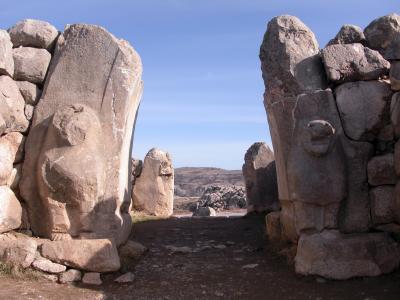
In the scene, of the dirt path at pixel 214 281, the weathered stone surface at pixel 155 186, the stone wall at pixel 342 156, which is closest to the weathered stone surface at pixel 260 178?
the weathered stone surface at pixel 155 186

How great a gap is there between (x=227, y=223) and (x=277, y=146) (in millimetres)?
3623

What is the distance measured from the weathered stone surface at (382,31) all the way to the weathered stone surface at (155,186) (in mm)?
6699

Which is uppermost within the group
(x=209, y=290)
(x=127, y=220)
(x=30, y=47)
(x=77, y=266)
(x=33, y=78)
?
(x=30, y=47)

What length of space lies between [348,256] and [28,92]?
432 cm

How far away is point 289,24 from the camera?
23.7 ft

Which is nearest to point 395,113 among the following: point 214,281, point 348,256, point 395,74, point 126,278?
point 395,74

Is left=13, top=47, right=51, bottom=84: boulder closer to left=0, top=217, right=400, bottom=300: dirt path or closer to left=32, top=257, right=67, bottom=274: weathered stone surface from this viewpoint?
left=32, top=257, right=67, bottom=274: weathered stone surface

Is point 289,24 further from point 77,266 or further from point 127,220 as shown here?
point 77,266

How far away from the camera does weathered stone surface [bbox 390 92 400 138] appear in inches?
222

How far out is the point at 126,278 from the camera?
19.4ft

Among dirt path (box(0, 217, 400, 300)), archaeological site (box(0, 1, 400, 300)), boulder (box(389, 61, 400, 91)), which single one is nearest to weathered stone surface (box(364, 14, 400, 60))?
archaeological site (box(0, 1, 400, 300))

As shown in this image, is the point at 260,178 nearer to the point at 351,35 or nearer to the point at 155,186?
the point at 155,186

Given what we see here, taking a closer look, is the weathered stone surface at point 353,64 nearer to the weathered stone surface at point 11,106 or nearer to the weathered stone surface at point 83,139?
the weathered stone surface at point 83,139

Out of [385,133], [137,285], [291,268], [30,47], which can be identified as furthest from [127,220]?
[385,133]
